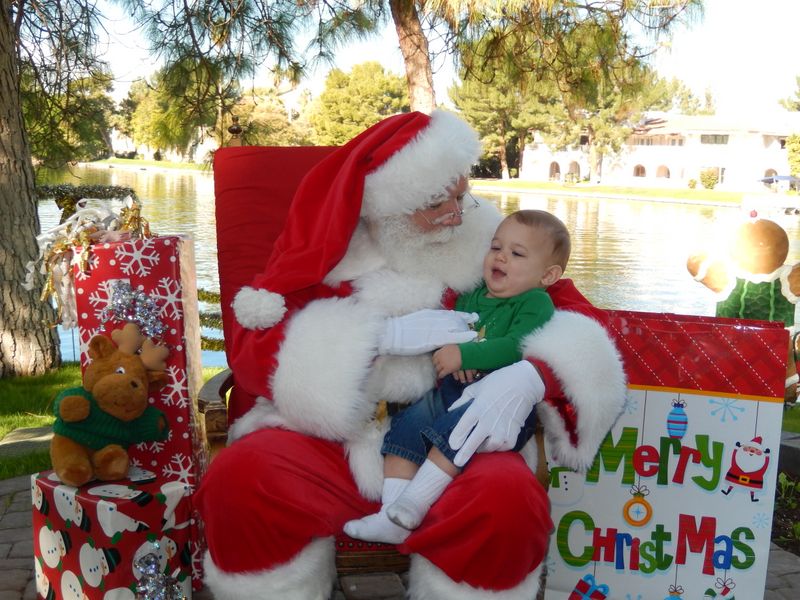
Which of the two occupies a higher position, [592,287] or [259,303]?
[259,303]

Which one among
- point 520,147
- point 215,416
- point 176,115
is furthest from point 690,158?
point 215,416

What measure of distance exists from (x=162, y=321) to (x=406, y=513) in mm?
850

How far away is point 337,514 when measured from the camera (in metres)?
1.71

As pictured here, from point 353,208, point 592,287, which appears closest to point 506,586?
point 353,208

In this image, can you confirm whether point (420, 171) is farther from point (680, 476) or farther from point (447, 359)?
point (680, 476)

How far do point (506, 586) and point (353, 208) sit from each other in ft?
3.20

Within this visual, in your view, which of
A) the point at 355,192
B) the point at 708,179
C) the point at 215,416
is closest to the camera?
the point at 215,416

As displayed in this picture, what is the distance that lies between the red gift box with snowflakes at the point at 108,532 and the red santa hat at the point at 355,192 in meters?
0.50

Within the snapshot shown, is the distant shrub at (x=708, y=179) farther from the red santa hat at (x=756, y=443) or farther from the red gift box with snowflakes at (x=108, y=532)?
the red gift box with snowflakes at (x=108, y=532)

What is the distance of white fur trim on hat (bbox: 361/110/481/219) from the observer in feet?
6.28

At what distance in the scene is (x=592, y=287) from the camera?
8.02 metres

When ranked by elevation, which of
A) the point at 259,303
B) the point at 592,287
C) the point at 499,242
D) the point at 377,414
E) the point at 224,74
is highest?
the point at 224,74

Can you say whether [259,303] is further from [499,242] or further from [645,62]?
[645,62]

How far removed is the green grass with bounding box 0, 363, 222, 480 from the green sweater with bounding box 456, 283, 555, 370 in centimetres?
202
